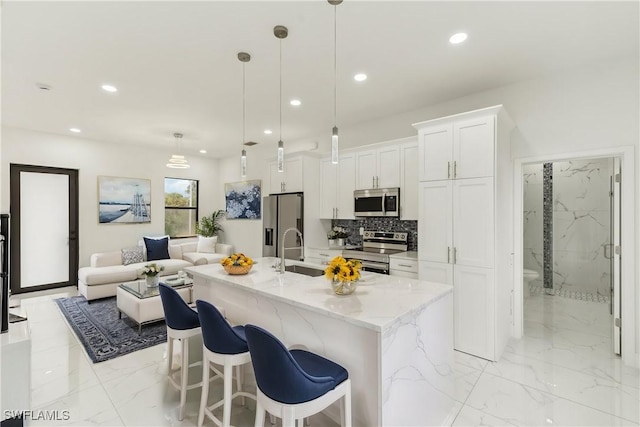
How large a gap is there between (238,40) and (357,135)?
2.76 meters

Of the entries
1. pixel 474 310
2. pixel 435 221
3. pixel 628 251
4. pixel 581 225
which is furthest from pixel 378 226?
pixel 581 225

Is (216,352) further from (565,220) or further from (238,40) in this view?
(565,220)

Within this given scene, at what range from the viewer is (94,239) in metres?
5.95

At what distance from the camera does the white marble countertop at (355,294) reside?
5.50 ft

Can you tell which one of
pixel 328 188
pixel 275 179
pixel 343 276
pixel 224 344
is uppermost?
pixel 275 179

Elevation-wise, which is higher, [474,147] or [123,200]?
[474,147]

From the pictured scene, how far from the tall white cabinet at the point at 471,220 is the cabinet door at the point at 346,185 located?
135 cm

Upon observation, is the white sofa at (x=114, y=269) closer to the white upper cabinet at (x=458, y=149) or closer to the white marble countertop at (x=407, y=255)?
the white marble countertop at (x=407, y=255)

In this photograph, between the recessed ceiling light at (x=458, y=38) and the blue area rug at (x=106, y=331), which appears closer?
the recessed ceiling light at (x=458, y=38)

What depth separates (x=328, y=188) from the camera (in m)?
5.08

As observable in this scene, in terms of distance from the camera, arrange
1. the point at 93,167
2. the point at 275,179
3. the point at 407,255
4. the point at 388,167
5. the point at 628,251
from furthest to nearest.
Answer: the point at 93,167
the point at 275,179
the point at 388,167
the point at 407,255
the point at 628,251

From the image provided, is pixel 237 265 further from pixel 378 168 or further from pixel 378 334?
pixel 378 168

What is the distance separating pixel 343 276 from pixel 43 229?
6239 millimetres

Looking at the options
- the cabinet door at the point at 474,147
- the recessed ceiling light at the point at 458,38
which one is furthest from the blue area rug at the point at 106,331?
the recessed ceiling light at the point at 458,38
